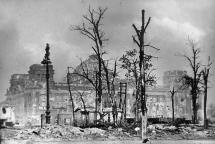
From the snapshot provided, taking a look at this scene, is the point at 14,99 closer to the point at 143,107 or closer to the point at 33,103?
the point at 33,103

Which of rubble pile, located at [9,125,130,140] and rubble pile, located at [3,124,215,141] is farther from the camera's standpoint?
rubble pile, located at [3,124,215,141]

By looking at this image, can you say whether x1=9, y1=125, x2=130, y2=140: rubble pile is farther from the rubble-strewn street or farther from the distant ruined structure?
the distant ruined structure

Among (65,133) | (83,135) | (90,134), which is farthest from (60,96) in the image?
(83,135)

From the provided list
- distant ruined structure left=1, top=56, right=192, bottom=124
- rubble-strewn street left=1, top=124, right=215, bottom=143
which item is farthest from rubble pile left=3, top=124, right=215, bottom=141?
distant ruined structure left=1, top=56, right=192, bottom=124

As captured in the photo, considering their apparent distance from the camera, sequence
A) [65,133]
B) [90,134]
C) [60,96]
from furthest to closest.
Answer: [60,96] < [90,134] < [65,133]

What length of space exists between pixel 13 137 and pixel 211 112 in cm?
9240

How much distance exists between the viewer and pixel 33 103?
9562 centimetres

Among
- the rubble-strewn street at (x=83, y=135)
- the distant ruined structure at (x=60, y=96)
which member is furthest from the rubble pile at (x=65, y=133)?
the distant ruined structure at (x=60, y=96)

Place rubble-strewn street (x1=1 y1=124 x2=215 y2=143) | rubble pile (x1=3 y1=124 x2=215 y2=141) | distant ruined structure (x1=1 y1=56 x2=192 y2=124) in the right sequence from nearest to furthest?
rubble-strewn street (x1=1 y1=124 x2=215 y2=143) → rubble pile (x1=3 y1=124 x2=215 y2=141) → distant ruined structure (x1=1 y1=56 x2=192 y2=124)

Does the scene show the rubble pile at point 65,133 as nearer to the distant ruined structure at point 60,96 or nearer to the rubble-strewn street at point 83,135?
the rubble-strewn street at point 83,135

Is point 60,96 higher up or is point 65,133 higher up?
point 60,96

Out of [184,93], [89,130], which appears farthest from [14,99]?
[89,130]

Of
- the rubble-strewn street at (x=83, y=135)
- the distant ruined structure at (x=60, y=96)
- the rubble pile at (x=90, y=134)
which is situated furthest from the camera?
the distant ruined structure at (x=60, y=96)

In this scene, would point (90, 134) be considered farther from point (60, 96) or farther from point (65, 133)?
point (60, 96)
